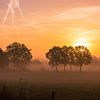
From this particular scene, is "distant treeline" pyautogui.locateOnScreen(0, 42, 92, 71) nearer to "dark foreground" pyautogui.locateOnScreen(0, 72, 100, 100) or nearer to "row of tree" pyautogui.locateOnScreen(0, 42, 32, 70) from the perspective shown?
"row of tree" pyautogui.locateOnScreen(0, 42, 32, 70)

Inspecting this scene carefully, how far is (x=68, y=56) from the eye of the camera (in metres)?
158

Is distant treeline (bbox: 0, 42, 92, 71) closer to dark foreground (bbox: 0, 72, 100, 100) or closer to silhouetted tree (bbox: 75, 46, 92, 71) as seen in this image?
silhouetted tree (bbox: 75, 46, 92, 71)

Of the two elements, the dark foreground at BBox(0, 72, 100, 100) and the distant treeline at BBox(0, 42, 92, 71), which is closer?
the dark foreground at BBox(0, 72, 100, 100)

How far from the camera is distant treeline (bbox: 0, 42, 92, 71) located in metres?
148

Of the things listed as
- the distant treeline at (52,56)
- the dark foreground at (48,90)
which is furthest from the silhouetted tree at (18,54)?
the dark foreground at (48,90)

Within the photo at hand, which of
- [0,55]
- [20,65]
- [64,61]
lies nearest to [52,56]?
[64,61]

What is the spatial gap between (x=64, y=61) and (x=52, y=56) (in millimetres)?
6685

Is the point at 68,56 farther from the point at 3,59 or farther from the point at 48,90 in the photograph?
the point at 48,90

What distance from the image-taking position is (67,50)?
6314 inches

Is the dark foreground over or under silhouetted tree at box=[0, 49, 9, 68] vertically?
under

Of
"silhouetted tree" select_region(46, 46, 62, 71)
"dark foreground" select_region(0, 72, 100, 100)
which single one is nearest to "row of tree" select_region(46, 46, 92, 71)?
"silhouetted tree" select_region(46, 46, 62, 71)

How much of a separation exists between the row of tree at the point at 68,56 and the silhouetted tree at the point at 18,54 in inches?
454

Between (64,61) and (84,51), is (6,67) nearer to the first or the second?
(64,61)

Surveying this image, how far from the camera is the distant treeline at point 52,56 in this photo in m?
148
